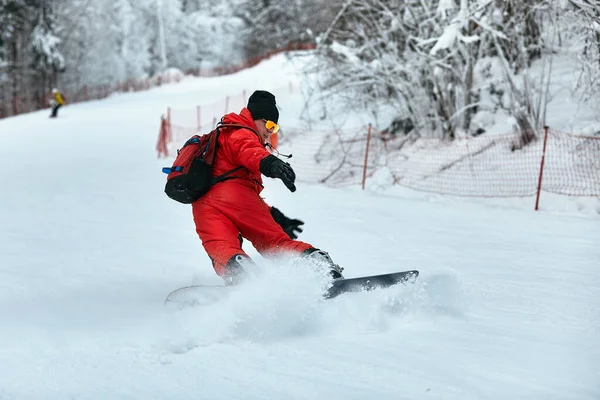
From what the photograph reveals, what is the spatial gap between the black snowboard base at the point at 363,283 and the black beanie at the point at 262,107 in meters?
1.22

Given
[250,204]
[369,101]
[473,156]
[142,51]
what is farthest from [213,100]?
[142,51]

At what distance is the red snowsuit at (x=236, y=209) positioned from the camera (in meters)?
3.75

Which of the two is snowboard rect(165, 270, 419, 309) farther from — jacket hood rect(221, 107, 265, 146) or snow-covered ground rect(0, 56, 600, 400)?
jacket hood rect(221, 107, 265, 146)

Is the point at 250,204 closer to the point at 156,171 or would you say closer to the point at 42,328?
the point at 42,328

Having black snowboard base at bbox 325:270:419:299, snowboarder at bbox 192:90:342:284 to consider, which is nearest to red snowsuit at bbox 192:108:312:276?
snowboarder at bbox 192:90:342:284

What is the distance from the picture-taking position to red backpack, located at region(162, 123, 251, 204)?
3.80 m

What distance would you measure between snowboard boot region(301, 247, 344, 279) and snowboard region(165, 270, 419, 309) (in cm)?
12

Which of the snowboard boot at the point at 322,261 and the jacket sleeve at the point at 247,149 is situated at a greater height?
Answer: the jacket sleeve at the point at 247,149

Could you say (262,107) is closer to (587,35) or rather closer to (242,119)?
(242,119)

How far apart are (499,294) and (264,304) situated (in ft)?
6.07

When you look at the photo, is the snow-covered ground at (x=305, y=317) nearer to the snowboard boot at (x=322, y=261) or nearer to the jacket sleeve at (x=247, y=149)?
the snowboard boot at (x=322, y=261)

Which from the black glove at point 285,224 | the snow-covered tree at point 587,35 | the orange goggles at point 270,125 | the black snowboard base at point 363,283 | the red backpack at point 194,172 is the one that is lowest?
the black snowboard base at point 363,283

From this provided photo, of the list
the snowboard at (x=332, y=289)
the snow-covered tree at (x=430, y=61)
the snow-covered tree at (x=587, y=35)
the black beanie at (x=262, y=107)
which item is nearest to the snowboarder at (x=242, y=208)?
the black beanie at (x=262, y=107)

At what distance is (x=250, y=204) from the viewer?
3.93m
